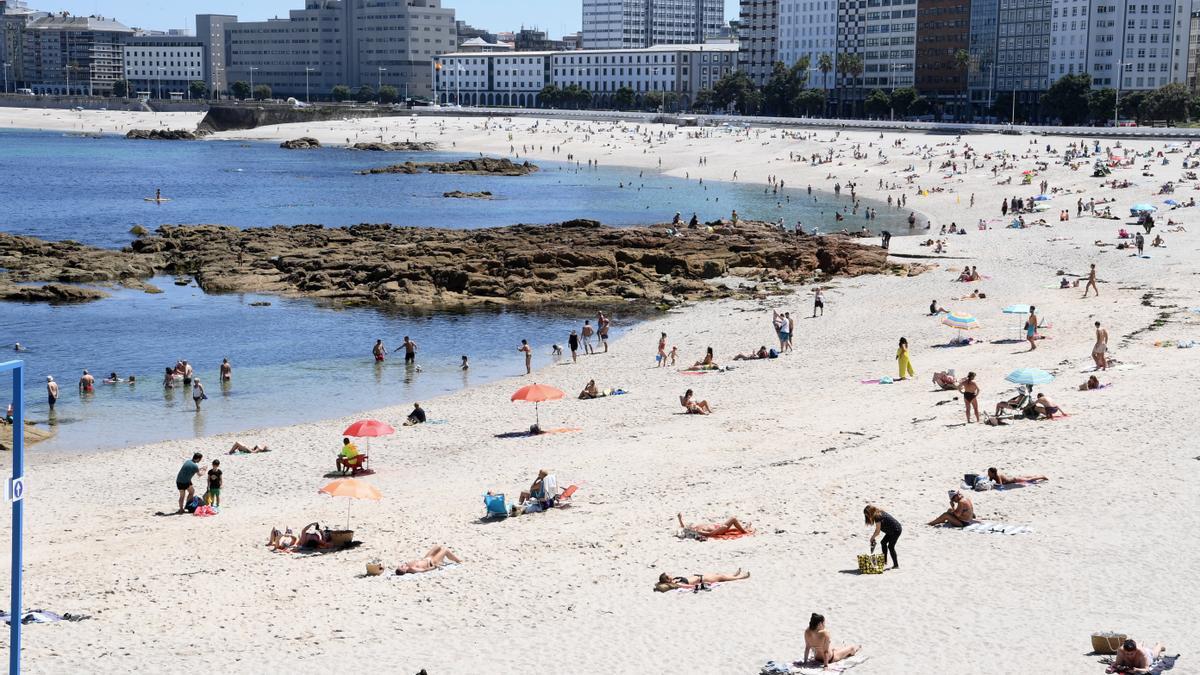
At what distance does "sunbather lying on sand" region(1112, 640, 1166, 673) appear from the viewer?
41.4 feet

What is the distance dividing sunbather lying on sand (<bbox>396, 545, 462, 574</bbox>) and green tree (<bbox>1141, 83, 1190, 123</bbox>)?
370 feet

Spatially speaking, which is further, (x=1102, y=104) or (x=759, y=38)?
(x=759, y=38)

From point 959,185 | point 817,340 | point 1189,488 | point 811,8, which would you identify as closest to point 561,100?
point 811,8

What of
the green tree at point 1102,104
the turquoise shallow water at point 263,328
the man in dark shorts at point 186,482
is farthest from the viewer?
the green tree at point 1102,104

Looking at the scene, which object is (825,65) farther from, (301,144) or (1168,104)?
(301,144)

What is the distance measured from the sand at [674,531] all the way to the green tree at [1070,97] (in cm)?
10227

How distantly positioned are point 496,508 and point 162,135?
532 ft

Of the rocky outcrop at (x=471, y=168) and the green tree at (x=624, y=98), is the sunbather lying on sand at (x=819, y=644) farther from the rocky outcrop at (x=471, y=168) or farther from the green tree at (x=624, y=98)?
the green tree at (x=624, y=98)

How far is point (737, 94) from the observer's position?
168000 millimetres

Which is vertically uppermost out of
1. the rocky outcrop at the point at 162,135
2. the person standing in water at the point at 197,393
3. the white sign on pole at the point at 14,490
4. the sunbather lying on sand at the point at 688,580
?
the rocky outcrop at the point at 162,135

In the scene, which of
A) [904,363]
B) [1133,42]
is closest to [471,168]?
[1133,42]

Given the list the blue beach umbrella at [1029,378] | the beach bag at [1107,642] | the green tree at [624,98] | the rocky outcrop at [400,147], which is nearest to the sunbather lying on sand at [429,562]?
the beach bag at [1107,642]

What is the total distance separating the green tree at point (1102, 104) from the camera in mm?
124375

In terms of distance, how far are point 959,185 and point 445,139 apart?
85645 millimetres
